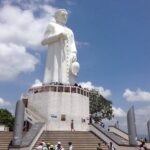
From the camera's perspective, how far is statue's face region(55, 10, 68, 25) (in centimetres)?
3143

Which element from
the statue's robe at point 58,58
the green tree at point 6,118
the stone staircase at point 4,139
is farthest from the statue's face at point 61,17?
the green tree at point 6,118

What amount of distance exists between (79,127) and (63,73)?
5.42 metres

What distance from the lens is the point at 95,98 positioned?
46719 millimetres

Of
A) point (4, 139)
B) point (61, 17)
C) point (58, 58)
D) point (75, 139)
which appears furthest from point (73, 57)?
point (4, 139)

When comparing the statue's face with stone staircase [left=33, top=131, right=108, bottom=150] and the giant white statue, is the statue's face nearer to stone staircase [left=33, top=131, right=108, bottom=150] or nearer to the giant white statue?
the giant white statue

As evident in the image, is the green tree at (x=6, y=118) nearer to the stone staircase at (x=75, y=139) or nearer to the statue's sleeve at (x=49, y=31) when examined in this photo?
the statue's sleeve at (x=49, y=31)

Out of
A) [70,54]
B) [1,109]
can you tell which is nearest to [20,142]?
[70,54]

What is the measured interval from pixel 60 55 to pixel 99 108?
1848 centimetres

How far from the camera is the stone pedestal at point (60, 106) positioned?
27688 millimetres

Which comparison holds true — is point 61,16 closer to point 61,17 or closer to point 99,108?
point 61,17

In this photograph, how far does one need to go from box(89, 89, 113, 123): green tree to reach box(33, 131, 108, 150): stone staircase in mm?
20252

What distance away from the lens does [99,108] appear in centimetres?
4662

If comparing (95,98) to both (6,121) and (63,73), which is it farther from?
(63,73)

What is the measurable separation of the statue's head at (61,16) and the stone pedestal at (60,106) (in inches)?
289
